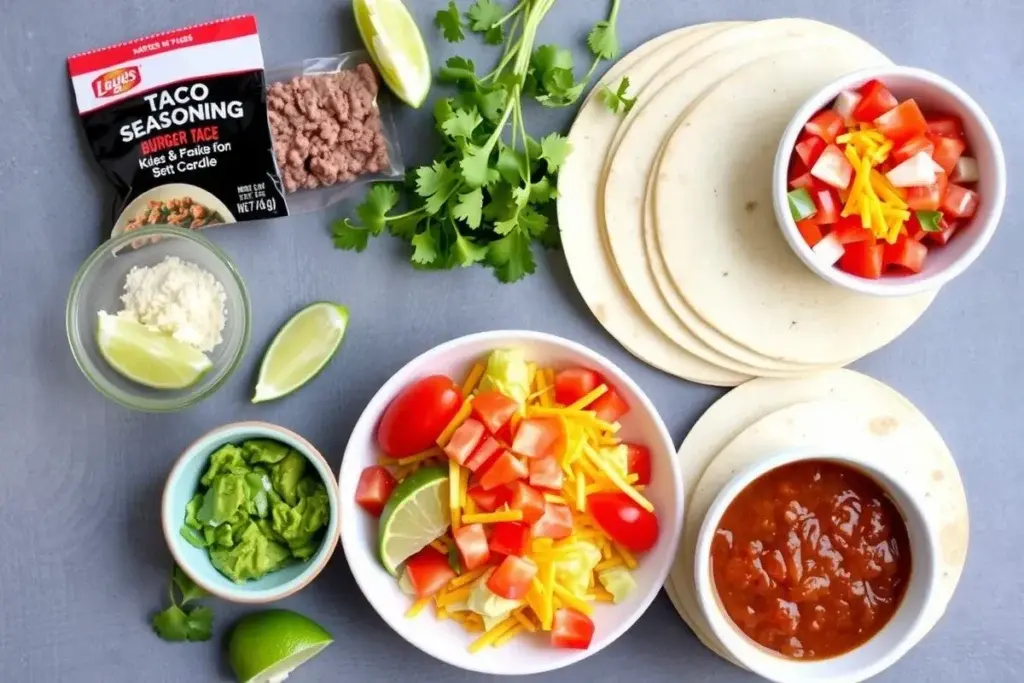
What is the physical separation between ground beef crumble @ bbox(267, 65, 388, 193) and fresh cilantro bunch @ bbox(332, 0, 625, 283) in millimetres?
93

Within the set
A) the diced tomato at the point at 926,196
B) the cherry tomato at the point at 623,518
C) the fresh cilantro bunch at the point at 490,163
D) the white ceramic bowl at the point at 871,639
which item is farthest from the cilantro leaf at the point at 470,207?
the diced tomato at the point at 926,196

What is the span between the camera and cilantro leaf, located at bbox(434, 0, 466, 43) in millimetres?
1924

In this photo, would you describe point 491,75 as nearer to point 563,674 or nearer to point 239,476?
point 239,476

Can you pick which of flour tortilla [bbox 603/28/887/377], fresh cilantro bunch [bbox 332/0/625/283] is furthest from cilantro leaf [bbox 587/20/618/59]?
flour tortilla [bbox 603/28/887/377]

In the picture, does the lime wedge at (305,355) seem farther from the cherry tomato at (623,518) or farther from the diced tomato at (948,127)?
the diced tomato at (948,127)

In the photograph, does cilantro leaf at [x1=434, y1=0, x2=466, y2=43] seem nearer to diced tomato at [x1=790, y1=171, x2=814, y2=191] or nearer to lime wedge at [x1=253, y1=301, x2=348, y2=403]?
lime wedge at [x1=253, y1=301, x2=348, y2=403]

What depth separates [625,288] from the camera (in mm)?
1931

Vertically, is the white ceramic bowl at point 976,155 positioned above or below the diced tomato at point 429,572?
above

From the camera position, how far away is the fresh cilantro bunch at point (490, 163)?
186 centimetres

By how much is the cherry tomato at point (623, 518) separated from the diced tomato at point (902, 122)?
0.81 m

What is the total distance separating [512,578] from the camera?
5.56 ft

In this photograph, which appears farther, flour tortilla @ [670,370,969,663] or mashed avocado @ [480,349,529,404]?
flour tortilla @ [670,370,969,663]

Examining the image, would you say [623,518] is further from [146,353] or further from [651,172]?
[146,353]

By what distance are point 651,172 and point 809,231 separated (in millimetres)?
327
